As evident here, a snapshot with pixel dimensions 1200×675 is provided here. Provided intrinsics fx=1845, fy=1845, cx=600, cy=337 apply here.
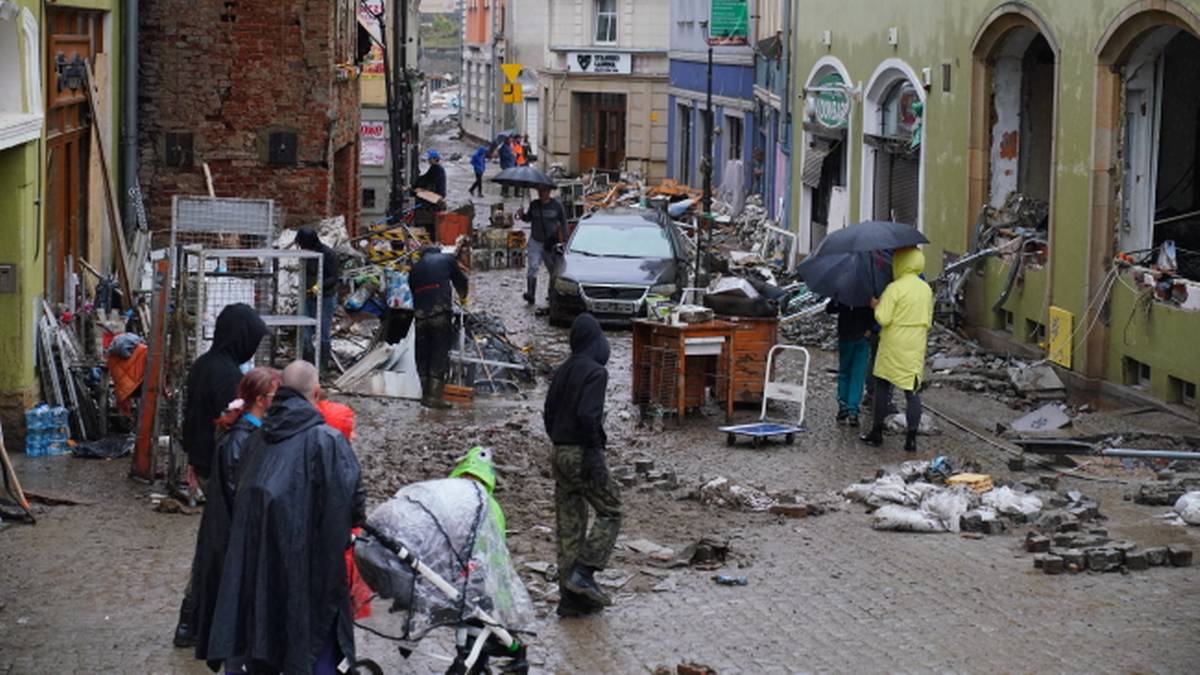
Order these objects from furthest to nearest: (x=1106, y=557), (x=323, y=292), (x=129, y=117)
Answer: (x=129, y=117) → (x=323, y=292) → (x=1106, y=557)

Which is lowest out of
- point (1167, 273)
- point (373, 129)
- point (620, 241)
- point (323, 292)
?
point (323, 292)

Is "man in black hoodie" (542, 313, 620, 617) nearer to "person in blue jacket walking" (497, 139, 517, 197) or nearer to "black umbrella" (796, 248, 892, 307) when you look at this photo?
"black umbrella" (796, 248, 892, 307)

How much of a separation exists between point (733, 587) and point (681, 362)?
593 centimetres

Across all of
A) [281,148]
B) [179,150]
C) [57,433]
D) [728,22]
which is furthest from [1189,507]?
[728,22]

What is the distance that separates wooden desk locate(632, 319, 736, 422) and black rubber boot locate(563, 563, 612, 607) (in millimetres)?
6640

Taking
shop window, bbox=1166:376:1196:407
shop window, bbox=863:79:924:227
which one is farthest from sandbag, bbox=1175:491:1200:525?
shop window, bbox=863:79:924:227

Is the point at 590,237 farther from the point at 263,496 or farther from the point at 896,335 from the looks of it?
the point at 263,496

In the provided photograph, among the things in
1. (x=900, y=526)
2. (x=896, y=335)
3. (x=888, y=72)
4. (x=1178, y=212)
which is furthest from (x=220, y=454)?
(x=888, y=72)

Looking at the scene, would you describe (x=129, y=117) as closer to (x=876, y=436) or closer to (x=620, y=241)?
(x=620, y=241)

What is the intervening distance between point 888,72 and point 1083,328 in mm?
9028

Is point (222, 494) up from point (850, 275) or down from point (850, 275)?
down

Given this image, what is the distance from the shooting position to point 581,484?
10.5 m

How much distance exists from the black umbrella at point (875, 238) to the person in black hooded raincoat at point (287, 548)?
9.24 m

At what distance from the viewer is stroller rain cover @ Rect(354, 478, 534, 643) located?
817cm
